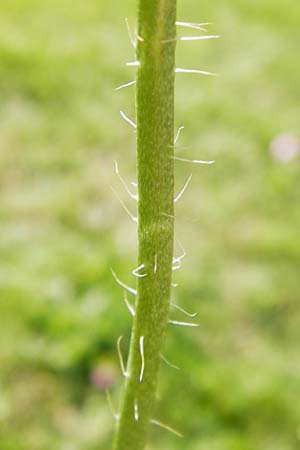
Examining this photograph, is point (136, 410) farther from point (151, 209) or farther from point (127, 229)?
point (127, 229)

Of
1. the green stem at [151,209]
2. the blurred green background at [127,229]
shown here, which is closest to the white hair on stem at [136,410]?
the green stem at [151,209]

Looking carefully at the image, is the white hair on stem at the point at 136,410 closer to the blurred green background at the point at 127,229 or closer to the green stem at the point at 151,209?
the green stem at the point at 151,209

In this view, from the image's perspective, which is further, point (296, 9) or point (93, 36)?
point (296, 9)

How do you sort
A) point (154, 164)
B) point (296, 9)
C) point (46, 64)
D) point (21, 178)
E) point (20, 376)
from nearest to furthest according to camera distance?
point (154, 164), point (20, 376), point (21, 178), point (46, 64), point (296, 9)

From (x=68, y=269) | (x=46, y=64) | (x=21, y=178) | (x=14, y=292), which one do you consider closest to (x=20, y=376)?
(x=14, y=292)

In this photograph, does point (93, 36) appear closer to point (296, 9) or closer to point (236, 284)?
point (296, 9)

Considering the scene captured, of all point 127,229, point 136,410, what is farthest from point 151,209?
point 127,229

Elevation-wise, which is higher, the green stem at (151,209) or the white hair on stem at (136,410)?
the green stem at (151,209)

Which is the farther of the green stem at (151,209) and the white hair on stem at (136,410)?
the white hair on stem at (136,410)
